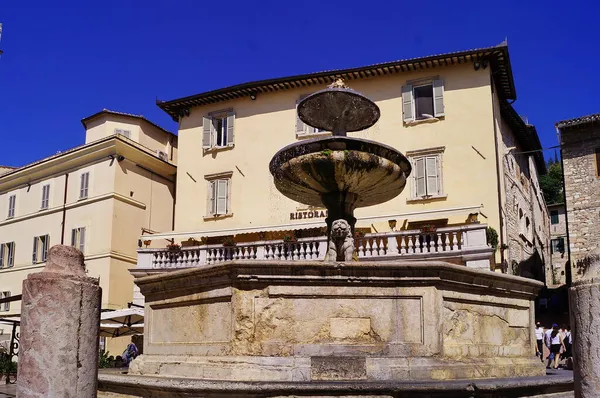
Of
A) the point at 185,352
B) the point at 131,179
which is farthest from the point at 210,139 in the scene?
the point at 185,352

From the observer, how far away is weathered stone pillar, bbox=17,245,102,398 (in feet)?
13.4

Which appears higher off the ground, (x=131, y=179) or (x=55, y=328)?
(x=131, y=179)

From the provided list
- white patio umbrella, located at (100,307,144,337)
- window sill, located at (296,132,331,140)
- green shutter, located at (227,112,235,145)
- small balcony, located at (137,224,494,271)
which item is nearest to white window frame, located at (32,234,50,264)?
green shutter, located at (227,112,235,145)

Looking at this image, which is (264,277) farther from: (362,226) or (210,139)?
(210,139)

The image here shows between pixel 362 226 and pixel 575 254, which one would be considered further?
pixel 575 254

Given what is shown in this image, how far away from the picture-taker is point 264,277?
750 centimetres

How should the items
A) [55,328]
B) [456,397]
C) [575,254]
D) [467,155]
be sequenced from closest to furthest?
[55,328]
[456,397]
[467,155]
[575,254]

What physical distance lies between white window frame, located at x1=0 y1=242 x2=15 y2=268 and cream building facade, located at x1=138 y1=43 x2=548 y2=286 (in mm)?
8487

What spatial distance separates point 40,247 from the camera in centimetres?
3148

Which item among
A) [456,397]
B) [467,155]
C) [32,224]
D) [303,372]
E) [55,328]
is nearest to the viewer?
[55,328]

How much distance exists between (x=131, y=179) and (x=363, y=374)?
24340mm

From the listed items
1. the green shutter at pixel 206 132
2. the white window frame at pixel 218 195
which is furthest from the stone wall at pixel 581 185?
the green shutter at pixel 206 132

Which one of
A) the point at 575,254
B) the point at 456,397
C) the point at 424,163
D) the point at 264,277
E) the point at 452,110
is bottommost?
the point at 456,397

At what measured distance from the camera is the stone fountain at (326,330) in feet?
23.1
